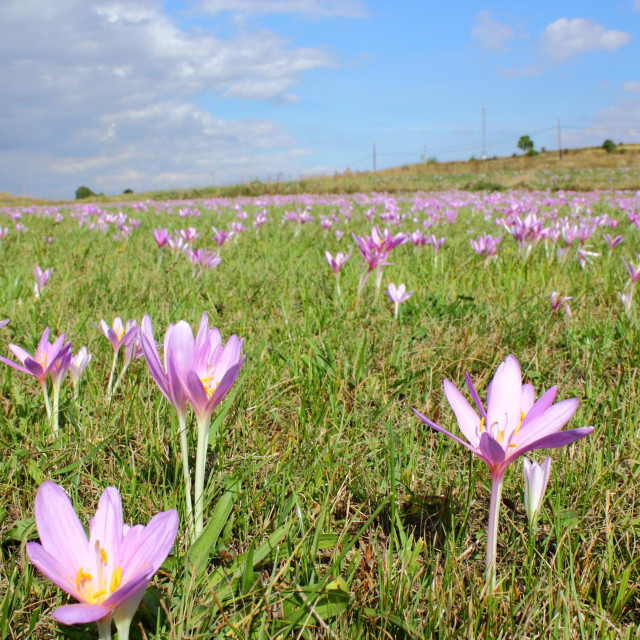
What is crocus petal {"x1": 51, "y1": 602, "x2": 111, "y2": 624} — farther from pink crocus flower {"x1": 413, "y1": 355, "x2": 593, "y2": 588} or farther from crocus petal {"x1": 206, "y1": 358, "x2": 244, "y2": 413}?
pink crocus flower {"x1": 413, "y1": 355, "x2": 593, "y2": 588}

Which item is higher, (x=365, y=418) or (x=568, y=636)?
(x=365, y=418)

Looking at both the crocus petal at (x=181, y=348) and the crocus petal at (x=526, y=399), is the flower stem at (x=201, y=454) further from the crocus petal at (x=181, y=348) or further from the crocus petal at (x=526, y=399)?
the crocus petal at (x=526, y=399)

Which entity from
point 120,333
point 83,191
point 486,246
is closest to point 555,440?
point 120,333

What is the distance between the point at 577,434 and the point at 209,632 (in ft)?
2.47

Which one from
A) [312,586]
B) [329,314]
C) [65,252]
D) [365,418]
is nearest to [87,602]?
[312,586]

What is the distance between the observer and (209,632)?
981mm

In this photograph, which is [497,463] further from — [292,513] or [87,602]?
[87,602]

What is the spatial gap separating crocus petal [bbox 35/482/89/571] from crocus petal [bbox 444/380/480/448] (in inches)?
26.5

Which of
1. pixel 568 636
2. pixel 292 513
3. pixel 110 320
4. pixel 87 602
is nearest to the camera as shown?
pixel 87 602

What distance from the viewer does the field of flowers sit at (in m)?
0.99

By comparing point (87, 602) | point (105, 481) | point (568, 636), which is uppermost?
point (87, 602)

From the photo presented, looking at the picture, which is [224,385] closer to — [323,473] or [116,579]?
[116,579]

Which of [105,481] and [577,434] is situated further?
[105,481]

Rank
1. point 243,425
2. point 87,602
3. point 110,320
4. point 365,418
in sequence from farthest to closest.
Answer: point 110,320, point 365,418, point 243,425, point 87,602
